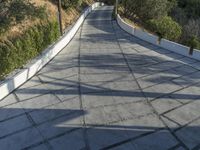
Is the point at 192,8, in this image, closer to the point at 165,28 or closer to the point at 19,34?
the point at 165,28

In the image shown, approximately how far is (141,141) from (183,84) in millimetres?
6634

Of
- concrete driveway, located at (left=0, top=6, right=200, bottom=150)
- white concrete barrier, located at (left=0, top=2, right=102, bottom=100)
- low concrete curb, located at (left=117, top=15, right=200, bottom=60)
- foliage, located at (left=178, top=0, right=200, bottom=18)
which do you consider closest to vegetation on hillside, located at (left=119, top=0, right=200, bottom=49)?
low concrete curb, located at (left=117, top=15, right=200, bottom=60)

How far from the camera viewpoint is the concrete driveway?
10.5 meters

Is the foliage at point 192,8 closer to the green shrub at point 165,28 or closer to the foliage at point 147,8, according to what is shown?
the foliage at point 147,8

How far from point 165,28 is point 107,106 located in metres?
35.6

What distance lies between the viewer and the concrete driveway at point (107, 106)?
10453 mm

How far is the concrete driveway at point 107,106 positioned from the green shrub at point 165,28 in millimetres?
24402

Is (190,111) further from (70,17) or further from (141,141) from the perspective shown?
(70,17)

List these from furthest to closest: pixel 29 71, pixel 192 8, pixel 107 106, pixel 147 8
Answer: pixel 192 8, pixel 147 8, pixel 29 71, pixel 107 106

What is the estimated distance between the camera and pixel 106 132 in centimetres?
1089

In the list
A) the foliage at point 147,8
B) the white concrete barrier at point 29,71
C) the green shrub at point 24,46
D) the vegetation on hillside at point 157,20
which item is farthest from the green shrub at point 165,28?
the white concrete barrier at point 29,71

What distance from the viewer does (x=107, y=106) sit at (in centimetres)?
1301

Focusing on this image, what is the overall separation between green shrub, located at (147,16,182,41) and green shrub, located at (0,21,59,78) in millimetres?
23870

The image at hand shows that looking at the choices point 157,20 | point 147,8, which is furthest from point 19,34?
point 157,20
